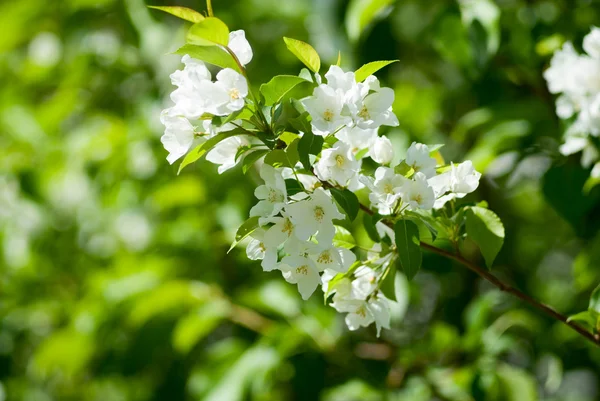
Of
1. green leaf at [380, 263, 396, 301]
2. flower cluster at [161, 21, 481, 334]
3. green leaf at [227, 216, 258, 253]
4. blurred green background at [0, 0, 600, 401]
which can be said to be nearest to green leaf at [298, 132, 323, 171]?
flower cluster at [161, 21, 481, 334]

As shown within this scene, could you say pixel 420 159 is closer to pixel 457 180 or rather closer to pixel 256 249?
pixel 457 180

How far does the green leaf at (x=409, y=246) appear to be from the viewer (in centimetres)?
83

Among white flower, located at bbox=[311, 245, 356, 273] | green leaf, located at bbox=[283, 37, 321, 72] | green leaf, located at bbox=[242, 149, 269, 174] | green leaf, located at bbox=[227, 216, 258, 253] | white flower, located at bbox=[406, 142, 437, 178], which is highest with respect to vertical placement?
green leaf, located at bbox=[283, 37, 321, 72]

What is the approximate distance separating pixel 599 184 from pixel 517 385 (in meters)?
0.56

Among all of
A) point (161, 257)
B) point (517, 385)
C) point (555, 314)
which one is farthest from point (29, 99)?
point (555, 314)

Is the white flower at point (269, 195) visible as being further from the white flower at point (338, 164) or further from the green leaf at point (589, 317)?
the green leaf at point (589, 317)

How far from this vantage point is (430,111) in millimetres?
1964

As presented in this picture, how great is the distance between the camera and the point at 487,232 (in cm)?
90

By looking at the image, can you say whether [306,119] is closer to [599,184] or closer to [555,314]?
[555,314]

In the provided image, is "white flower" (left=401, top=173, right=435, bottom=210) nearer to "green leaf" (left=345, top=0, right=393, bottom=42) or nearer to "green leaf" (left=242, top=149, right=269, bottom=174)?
"green leaf" (left=242, top=149, right=269, bottom=174)

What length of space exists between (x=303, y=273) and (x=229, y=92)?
0.25m

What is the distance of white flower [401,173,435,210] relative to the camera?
807mm

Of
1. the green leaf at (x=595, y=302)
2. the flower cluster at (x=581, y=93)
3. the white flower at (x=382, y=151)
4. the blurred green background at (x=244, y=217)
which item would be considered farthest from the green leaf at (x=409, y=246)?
the blurred green background at (x=244, y=217)

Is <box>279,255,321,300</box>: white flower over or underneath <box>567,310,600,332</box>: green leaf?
over
